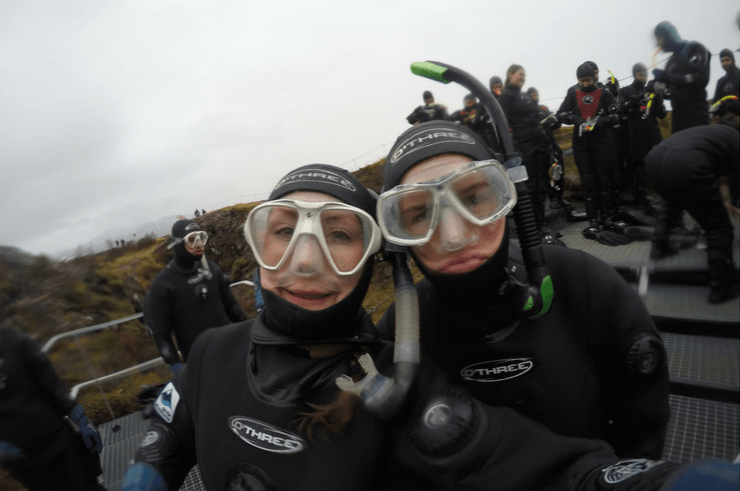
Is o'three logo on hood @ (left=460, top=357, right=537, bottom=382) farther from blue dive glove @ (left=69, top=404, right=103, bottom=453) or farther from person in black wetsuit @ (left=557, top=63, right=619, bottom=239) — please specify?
blue dive glove @ (left=69, top=404, right=103, bottom=453)

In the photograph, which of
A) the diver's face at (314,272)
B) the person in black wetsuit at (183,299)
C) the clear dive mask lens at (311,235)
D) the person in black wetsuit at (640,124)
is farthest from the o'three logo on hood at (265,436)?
the person in black wetsuit at (183,299)

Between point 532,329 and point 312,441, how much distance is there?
2.81 ft

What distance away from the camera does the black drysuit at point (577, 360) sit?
1.28 metres

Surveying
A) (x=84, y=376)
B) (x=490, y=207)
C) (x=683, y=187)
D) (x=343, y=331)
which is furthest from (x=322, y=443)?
(x=84, y=376)

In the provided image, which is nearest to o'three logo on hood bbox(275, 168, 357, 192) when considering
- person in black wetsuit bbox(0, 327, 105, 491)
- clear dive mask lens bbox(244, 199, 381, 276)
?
clear dive mask lens bbox(244, 199, 381, 276)

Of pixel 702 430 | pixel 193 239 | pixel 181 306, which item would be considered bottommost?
pixel 702 430

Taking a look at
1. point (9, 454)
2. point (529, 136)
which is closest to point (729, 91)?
point (529, 136)

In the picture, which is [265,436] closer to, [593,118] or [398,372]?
[398,372]

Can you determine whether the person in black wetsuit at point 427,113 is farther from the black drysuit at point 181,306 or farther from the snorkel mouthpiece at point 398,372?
the snorkel mouthpiece at point 398,372

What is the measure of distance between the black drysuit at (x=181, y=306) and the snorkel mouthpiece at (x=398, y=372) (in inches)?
134

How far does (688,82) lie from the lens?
1046 mm

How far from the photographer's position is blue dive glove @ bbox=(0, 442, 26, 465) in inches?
100

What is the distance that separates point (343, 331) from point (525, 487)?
74cm

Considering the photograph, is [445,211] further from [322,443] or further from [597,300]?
[322,443]
